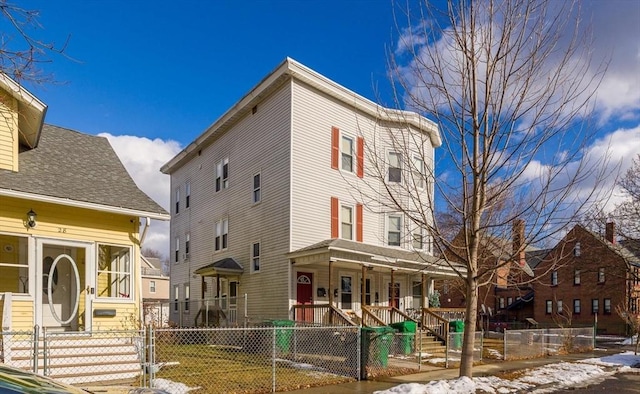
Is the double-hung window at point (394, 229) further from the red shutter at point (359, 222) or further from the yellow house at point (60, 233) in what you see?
the yellow house at point (60, 233)

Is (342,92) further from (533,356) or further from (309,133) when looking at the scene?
(533,356)

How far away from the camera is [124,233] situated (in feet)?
38.3

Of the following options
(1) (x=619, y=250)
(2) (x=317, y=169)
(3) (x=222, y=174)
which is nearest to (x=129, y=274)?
(2) (x=317, y=169)

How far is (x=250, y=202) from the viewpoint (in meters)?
19.8

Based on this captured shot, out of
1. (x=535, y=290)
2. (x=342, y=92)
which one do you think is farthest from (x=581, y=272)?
(x=342, y=92)

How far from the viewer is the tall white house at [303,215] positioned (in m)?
17.1

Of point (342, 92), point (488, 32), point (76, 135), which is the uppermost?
point (342, 92)

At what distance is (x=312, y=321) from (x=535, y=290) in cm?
3471

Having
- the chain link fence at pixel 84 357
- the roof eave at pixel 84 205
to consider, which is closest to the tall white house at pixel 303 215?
the roof eave at pixel 84 205

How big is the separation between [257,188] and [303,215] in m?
2.83

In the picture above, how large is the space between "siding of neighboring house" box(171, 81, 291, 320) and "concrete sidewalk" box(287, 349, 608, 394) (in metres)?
6.52

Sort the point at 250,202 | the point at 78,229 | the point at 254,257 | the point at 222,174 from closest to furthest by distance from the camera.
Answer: the point at 78,229 → the point at 254,257 → the point at 250,202 → the point at 222,174

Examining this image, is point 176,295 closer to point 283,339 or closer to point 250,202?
point 250,202

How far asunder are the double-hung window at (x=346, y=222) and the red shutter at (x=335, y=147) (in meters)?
1.78
